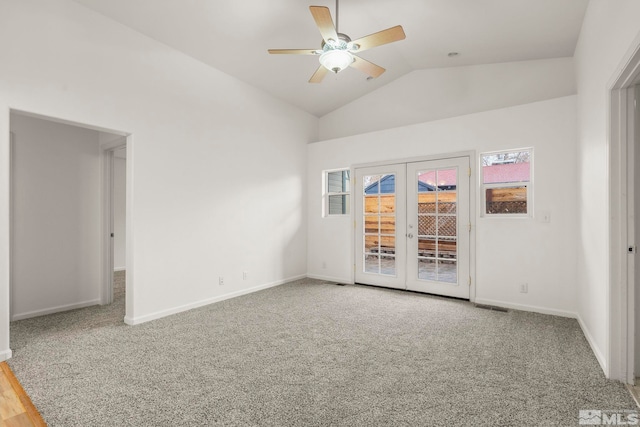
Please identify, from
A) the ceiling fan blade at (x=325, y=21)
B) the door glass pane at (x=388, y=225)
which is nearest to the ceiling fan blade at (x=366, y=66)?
the ceiling fan blade at (x=325, y=21)

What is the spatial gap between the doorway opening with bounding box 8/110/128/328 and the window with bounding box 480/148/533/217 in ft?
14.8

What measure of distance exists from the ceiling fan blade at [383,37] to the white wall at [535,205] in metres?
2.13

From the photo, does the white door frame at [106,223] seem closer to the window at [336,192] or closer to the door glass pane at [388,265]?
the window at [336,192]

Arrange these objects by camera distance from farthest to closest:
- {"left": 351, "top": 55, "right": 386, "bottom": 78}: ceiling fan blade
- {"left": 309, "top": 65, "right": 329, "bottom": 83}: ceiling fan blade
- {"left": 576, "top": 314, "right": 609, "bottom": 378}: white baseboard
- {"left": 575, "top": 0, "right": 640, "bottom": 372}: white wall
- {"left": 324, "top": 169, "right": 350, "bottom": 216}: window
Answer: {"left": 324, "top": 169, "right": 350, "bottom": 216}: window, {"left": 309, "top": 65, "right": 329, "bottom": 83}: ceiling fan blade, {"left": 351, "top": 55, "right": 386, "bottom": 78}: ceiling fan blade, {"left": 576, "top": 314, "right": 609, "bottom": 378}: white baseboard, {"left": 575, "top": 0, "right": 640, "bottom": 372}: white wall

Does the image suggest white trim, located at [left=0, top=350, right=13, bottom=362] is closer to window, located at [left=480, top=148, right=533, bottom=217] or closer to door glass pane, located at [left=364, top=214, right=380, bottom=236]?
door glass pane, located at [left=364, top=214, right=380, bottom=236]

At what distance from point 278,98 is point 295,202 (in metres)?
1.82

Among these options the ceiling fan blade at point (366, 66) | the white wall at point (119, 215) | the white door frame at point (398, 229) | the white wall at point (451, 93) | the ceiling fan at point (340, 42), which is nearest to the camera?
the ceiling fan at point (340, 42)

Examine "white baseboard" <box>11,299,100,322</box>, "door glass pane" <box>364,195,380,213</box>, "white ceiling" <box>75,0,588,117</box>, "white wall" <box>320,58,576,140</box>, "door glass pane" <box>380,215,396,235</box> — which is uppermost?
"white ceiling" <box>75,0,588,117</box>

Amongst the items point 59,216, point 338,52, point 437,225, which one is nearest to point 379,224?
point 437,225

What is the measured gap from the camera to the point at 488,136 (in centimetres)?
425

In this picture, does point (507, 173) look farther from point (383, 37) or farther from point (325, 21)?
point (325, 21)

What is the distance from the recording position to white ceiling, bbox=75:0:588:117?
3270 millimetres

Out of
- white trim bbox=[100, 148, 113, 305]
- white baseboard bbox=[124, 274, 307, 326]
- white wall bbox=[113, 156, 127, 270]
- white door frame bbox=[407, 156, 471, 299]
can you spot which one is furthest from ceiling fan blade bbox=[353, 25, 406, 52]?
white wall bbox=[113, 156, 127, 270]

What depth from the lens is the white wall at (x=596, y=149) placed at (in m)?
2.18
